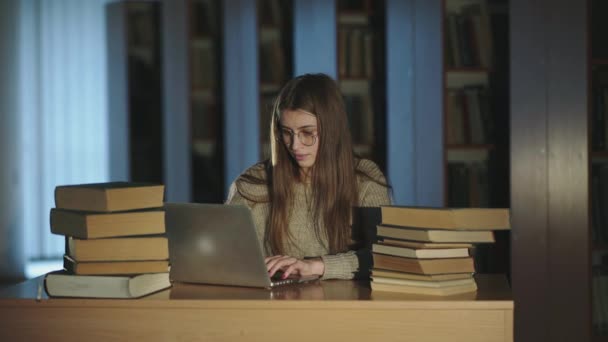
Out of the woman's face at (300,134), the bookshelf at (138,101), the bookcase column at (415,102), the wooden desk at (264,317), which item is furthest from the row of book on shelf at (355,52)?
the wooden desk at (264,317)

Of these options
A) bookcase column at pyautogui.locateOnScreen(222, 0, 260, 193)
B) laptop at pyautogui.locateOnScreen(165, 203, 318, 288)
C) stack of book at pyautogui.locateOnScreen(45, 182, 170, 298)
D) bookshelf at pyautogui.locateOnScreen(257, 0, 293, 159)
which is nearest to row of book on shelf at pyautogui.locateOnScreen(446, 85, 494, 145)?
bookshelf at pyautogui.locateOnScreen(257, 0, 293, 159)

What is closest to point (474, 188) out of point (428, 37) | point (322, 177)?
point (428, 37)

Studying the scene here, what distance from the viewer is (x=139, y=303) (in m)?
1.73

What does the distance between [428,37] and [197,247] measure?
7.71ft

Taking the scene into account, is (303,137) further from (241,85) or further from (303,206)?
(241,85)

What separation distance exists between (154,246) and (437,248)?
0.63m

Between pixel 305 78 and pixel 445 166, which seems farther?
pixel 445 166

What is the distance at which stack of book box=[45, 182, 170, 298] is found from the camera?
1762 mm

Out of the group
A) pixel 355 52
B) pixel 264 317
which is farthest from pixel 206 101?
pixel 264 317

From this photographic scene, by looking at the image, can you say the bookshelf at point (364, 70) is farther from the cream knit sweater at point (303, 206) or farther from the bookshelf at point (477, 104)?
the cream knit sweater at point (303, 206)

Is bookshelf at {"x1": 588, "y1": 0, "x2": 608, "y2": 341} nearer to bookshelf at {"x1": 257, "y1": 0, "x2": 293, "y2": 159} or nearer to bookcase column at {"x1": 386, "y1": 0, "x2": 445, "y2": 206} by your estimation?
bookcase column at {"x1": 386, "y1": 0, "x2": 445, "y2": 206}

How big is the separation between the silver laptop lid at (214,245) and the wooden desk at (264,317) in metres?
0.07

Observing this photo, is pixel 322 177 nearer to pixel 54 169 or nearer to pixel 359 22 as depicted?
pixel 359 22

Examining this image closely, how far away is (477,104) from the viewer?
13.1 feet
